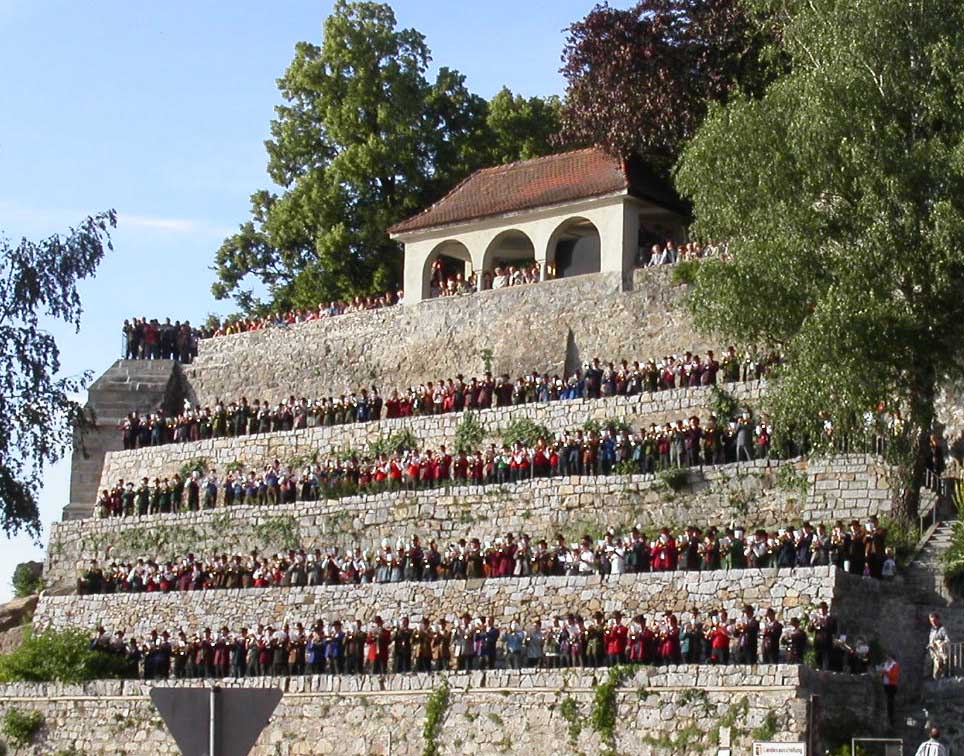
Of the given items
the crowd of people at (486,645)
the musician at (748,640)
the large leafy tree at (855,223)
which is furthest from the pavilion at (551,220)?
the musician at (748,640)

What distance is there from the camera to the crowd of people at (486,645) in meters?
25.9

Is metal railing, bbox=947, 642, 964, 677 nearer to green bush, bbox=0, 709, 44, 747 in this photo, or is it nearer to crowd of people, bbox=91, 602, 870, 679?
crowd of people, bbox=91, 602, 870, 679

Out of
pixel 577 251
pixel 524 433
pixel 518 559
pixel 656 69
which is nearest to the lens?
pixel 518 559

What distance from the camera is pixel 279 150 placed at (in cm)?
5353

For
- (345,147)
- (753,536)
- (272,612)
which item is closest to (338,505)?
(272,612)

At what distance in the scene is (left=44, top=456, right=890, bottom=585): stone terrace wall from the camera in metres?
30.8

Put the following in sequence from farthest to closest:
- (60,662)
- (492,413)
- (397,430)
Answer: (397,430) → (492,413) → (60,662)

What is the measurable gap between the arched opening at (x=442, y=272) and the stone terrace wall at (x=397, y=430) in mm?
4988

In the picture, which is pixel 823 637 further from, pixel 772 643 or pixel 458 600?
pixel 458 600

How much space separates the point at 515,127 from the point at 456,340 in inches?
487

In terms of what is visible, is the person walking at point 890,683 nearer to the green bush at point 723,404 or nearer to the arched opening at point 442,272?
the green bush at point 723,404

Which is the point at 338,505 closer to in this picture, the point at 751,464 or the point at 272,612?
the point at 272,612

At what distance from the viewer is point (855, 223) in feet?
97.7

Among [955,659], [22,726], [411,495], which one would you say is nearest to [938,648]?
[955,659]
